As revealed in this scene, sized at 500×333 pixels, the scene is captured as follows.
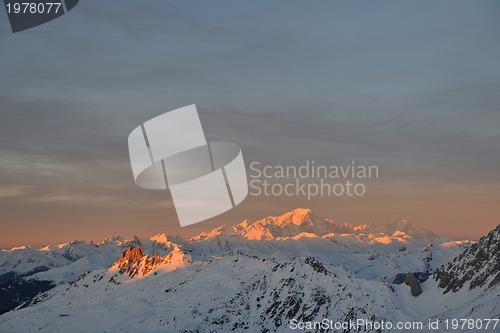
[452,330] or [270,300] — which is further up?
[452,330]

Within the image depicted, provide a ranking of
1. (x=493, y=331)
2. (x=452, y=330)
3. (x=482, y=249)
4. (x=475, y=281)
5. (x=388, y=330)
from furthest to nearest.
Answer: (x=482, y=249) → (x=475, y=281) → (x=388, y=330) → (x=452, y=330) → (x=493, y=331)

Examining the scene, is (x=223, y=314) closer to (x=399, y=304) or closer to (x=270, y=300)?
(x=270, y=300)

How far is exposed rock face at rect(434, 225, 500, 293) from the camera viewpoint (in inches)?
6944

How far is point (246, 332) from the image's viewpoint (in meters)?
183

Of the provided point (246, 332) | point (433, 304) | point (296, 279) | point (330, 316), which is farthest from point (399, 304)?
point (246, 332)

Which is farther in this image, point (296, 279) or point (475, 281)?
point (296, 279)

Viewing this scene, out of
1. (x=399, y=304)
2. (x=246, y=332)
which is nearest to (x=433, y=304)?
(x=399, y=304)

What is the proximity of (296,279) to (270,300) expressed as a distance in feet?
39.7

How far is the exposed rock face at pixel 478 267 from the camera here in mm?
176375

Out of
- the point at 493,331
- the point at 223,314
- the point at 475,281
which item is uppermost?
the point at 493,331

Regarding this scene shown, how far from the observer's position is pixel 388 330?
154000 mm

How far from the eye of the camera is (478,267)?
611 feet

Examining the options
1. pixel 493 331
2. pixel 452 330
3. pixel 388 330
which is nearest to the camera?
pixel 493 331

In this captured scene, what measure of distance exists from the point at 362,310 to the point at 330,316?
410 inches
